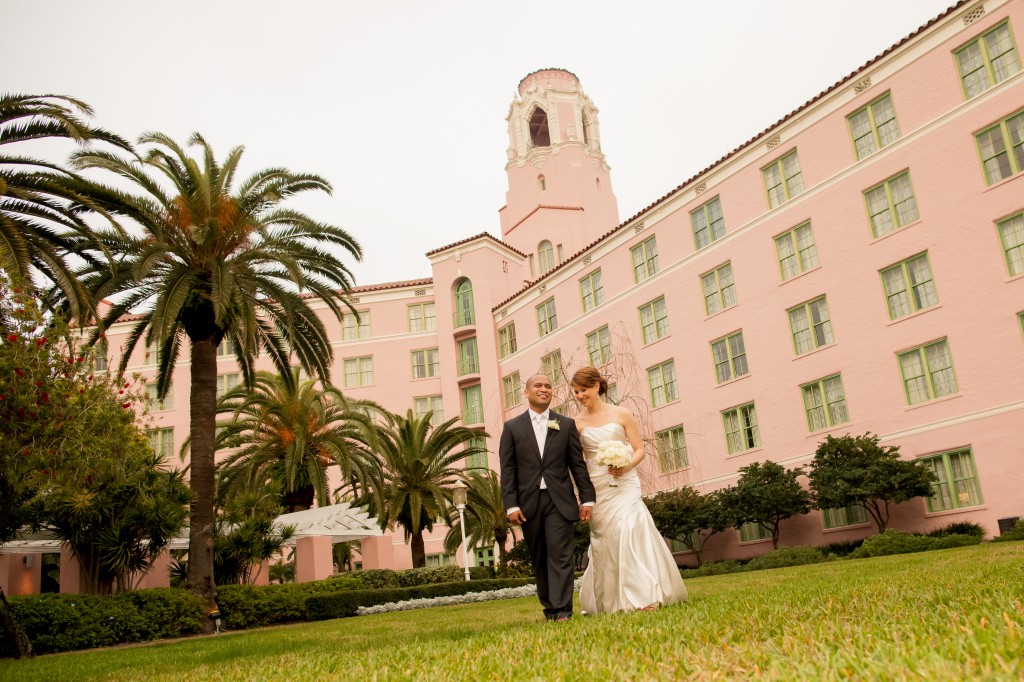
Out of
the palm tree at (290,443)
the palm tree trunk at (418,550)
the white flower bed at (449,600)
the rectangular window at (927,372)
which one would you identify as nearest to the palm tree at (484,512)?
the palm tree trunk at (418,550)

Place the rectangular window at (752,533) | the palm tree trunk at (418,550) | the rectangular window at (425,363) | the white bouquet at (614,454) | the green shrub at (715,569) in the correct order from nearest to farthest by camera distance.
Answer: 1. the white bouquet at (614,454)
2. the green shrub at (715,569)
3. the rectangular window at (752,533)
4. the palm tree trunk at (418,550)
5. the rectangular window at (425,363)

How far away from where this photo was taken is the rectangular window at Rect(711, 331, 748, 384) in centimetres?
3086

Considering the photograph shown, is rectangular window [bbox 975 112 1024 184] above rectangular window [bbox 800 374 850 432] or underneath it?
above

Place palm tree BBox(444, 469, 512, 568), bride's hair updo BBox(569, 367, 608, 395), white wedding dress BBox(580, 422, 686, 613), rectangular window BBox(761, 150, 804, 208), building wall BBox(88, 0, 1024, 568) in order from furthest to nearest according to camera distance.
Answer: palm tree BBox(444, 469, 512, 568)
rectangular window BBox(761, 150, 804, 208)
building wall BBox(88, 0, 1024, 568)
bride's hair updo BBox(569, 367, 608, 395)
white wedding dress BBox(580, 422, 686, 613)

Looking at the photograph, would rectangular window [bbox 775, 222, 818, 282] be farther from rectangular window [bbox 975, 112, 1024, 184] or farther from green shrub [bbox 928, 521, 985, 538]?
green shrub [bbox 928, 521, 985, 538]

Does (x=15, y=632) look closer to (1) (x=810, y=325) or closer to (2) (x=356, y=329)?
(1) (x=810, y=325)

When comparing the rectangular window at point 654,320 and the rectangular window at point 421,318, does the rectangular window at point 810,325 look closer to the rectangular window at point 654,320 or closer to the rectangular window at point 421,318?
the rectangular window at point 654,320

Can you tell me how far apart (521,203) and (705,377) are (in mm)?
24582

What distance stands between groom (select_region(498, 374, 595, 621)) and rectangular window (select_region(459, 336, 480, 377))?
37.6 metres

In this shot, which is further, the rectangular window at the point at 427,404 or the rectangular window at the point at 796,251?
the rectangular window at the point at 427,404

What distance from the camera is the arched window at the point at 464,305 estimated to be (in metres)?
46.4

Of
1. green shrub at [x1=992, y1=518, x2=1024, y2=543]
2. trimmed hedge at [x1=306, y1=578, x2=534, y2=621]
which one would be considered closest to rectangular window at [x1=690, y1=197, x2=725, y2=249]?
green shrub at [x1=992, y1=518, x2=1024, y2=543]

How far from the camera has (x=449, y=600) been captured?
821 inches

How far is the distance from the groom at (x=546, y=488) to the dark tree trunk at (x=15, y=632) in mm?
11476
